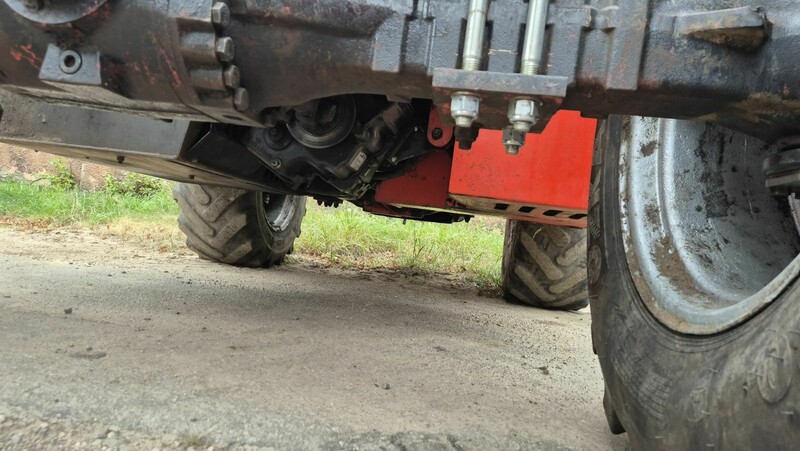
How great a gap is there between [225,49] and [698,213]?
876 millimetres

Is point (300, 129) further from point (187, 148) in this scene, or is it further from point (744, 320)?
point (744, 320)

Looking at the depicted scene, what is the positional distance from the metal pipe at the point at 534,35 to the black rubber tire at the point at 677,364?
0.40m

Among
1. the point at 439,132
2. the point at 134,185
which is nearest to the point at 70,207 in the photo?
the point at 134,185

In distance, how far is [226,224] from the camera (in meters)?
3.19

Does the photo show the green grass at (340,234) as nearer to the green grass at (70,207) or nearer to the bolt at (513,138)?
the green grass at (70,207)

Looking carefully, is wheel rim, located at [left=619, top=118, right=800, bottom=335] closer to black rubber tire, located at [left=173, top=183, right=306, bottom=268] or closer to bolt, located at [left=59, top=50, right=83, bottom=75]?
bolt, located at [left=59, top=50, right=83, bottom=75]

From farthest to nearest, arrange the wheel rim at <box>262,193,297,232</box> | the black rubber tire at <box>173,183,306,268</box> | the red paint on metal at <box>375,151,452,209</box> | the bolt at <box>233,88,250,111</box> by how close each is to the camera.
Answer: the wheel rim at <box>262,193,297,232</box> → the black rubber tire at <box>173,183,306,268</box> → the red paint on metal at <box>375,151,452,209</box> → the bolt at <box>233,88,250,111</box>

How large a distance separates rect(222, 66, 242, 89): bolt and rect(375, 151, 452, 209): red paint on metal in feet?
4.25

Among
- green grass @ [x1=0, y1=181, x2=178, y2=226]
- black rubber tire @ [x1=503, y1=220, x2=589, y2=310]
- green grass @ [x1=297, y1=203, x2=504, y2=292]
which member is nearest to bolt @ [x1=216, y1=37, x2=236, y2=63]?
black rubber tire @ [x1=503, y1=220, x2=589, y2=310]

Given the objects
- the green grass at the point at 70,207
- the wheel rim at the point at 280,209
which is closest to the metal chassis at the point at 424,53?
the wheel rim at the point at 280,209

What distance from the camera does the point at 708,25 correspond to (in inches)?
29.5

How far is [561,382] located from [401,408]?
585mm

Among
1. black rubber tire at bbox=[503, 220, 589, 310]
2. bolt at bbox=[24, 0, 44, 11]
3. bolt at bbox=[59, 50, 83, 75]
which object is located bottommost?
black rubber tire at bbox=[503, 220, 589, 310]

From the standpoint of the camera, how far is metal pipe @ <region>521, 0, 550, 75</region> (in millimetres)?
759
